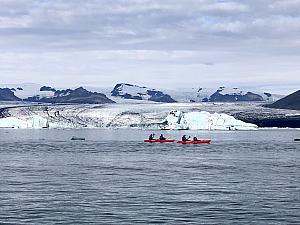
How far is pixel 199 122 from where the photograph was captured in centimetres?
14475

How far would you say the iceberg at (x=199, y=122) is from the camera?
143 meters

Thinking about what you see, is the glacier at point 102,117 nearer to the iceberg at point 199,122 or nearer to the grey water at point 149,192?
the iceberg at point 199,122

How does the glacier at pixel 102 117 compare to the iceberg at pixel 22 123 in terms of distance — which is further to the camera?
the iceberg at pixel 22 123

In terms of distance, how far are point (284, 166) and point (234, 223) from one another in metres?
24.6

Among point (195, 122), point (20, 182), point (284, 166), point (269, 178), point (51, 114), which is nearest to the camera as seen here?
point (20, 182)

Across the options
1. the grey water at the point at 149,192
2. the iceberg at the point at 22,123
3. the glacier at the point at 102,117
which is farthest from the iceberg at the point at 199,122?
the grey water at the point at 149,192

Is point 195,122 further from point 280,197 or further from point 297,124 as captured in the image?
point 280,197

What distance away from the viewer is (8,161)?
175ft

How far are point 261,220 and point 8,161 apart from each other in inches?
1275

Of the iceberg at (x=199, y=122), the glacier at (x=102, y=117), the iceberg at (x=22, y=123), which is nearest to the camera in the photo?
the iceberg at (x=199, y=122)

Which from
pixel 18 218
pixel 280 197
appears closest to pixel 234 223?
pixel 280 197

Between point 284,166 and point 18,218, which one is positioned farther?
point 284,166

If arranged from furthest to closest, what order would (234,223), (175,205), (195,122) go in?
(195,122) < (175,205) < (234,223)

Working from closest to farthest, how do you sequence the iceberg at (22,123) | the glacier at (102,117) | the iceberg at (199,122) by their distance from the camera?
the iceberg at (199,122), the glacier at (102,117), the iceberg at (22,123)
